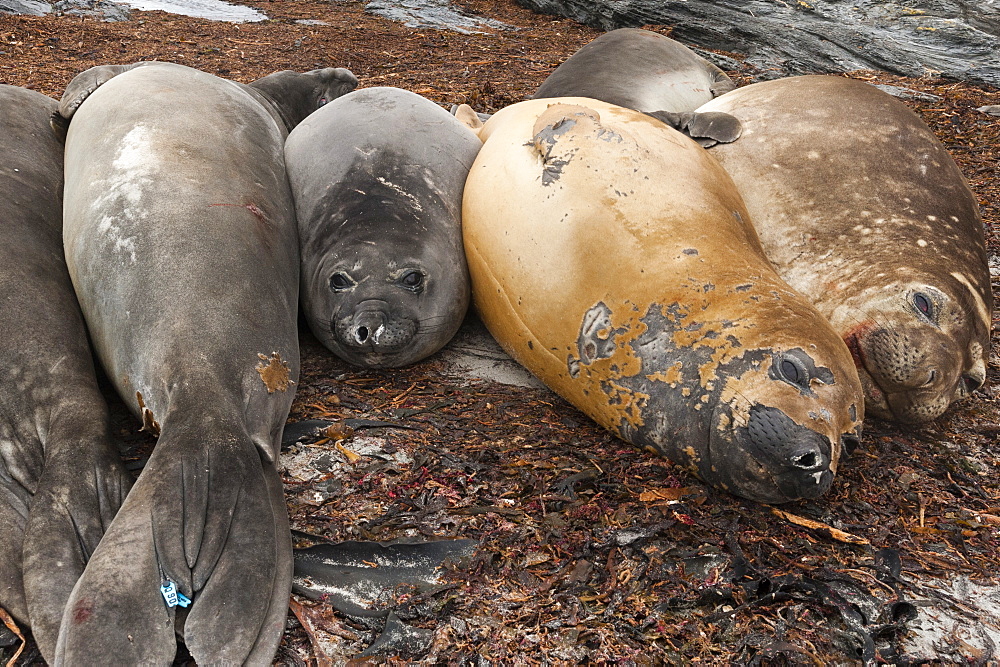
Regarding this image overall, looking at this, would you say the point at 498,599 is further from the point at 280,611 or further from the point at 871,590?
the point at 871,590

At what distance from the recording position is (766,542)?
9.24 feet

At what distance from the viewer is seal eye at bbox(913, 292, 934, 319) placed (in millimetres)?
3414

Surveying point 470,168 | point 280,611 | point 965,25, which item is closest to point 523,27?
point 965,25

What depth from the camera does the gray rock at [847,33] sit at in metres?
7.59

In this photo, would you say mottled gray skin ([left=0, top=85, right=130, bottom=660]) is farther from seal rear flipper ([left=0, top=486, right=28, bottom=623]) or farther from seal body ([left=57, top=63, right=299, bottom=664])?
seal body ([left=57, top=63, right=299, bottom=664])

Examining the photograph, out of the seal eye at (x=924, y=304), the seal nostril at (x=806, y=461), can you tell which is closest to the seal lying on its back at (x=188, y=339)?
the seal nostril at (x=806, y=461)

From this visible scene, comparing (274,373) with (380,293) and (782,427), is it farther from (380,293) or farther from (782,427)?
(782,427)

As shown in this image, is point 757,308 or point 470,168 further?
point 470,168

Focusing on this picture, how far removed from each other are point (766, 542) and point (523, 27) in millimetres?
8330

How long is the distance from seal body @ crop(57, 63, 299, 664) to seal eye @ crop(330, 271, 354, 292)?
0.15 m

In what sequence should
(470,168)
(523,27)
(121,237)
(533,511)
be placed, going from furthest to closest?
(523,27) < (470,168) < (121,237) < (533,511)

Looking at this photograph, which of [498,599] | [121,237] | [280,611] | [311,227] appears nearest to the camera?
[280,611]

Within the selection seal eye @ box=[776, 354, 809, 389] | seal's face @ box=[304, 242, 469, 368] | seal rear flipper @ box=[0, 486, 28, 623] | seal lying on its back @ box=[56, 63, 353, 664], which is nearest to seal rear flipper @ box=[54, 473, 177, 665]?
seal lying on its back @ box=[56, 63, 353, 664]

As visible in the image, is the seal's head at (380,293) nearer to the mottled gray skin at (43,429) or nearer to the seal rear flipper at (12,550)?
the mottled gray skin at (43,429)
